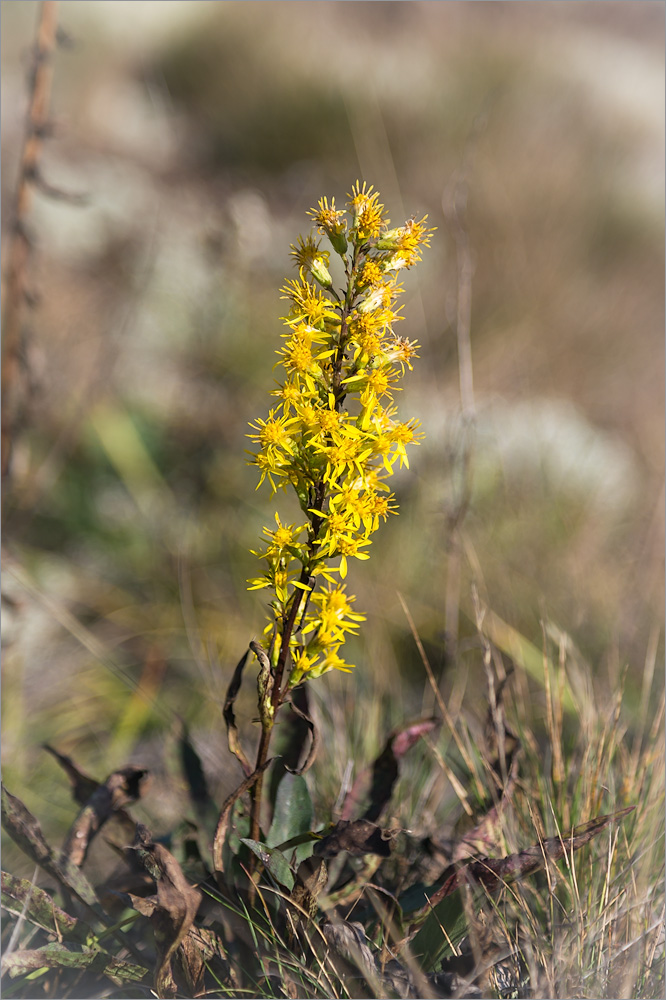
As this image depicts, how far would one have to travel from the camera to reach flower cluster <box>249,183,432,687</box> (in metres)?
0.90

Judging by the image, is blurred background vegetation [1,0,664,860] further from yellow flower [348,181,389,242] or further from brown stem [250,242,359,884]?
yellow flower [348,181,389,242]

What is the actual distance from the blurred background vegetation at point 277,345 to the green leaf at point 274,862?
0.45 metres

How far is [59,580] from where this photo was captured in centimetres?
261

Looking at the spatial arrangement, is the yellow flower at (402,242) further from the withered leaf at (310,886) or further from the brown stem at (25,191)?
the brown stem at (25,191)

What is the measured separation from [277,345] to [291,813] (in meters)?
2.30

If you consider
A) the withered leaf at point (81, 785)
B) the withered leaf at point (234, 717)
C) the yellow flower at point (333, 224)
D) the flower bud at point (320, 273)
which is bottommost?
the withered leaf at point (81, 785)

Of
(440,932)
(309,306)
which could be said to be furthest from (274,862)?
(309,306)

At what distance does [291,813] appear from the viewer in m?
1.19

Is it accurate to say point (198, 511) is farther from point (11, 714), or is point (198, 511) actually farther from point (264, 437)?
point (264, 437)

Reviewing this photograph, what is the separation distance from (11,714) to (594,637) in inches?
69.7

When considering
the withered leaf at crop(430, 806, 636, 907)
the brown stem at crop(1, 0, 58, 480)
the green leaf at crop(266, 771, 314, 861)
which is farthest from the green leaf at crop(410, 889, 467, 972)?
the brown stem at crop(1, 0, 58, 480)

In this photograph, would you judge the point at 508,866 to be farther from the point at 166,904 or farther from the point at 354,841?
the point at 166,904

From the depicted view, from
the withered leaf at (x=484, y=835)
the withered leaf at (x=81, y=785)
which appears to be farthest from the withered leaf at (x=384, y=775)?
the withered leaf at (x=81, y=785)

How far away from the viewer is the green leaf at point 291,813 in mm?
1177
